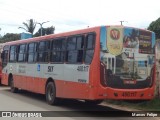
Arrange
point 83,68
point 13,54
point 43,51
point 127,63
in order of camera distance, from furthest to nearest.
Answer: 1. point 13,54
2. point 43,51
3. point 83,68
4. point 127,63

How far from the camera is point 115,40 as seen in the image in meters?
12.2

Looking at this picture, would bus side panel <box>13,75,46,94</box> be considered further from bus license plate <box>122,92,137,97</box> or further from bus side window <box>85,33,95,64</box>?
bus license plate <box>122,92,137,97</box>

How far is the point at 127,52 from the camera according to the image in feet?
40.5

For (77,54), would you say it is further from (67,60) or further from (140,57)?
(140,57)

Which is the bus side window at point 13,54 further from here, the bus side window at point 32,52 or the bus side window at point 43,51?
the bus side window at point 43,51

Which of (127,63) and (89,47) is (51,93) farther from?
(127,63)

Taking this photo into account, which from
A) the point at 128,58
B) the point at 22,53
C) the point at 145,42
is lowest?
the point at 128,58

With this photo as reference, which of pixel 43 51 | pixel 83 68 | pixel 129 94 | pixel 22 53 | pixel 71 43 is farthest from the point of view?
pixel 22 53

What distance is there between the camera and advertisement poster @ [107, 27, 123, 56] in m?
12.1

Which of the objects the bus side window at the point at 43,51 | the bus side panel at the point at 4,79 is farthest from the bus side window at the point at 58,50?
the bus side panel at the point at 4,79

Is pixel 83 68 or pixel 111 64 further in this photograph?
pixel 83 68

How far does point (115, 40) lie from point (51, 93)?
428cm

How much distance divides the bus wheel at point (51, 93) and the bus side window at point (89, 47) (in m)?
2.98

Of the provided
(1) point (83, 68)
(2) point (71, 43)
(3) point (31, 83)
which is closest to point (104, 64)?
(1) point (83, 68)
